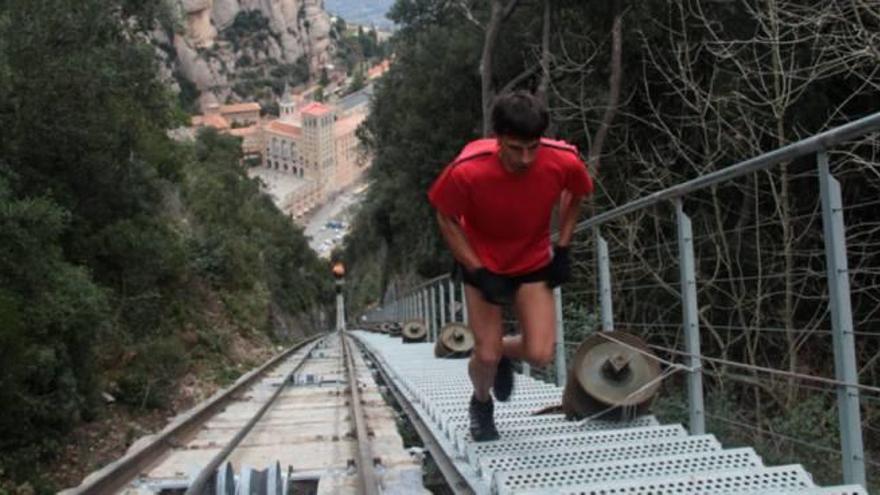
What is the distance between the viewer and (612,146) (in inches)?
723

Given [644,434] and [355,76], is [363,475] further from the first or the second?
[355,76]

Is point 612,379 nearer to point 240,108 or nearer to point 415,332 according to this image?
point 415,332

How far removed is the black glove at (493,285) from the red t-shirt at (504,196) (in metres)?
0.04

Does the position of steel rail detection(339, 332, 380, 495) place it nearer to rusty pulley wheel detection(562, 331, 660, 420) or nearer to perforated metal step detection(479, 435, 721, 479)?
perforated metal step detection(479, 435, 721, 479)

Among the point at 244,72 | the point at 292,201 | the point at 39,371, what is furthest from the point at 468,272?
the point at 244,72

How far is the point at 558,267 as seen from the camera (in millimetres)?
4410

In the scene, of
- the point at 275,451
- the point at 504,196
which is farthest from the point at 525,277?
the point at 275,451

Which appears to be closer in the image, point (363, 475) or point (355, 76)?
point (363, 475)

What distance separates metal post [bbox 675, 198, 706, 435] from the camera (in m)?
4.62

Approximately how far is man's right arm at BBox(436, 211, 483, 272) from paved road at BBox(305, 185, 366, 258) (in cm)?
10917

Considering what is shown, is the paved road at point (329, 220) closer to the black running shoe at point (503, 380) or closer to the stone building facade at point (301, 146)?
the stone building facade at point (301, 146)

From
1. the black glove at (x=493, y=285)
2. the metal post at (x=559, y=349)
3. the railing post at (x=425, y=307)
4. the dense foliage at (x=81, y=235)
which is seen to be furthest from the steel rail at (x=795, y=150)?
the railing post at (x=425, y=307)

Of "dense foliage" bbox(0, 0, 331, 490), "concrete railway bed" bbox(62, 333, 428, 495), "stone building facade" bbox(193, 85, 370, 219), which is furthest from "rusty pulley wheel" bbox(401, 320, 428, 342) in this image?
"stone building facade" bbox(193, 85, 370, 219)

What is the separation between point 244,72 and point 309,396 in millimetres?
162843
